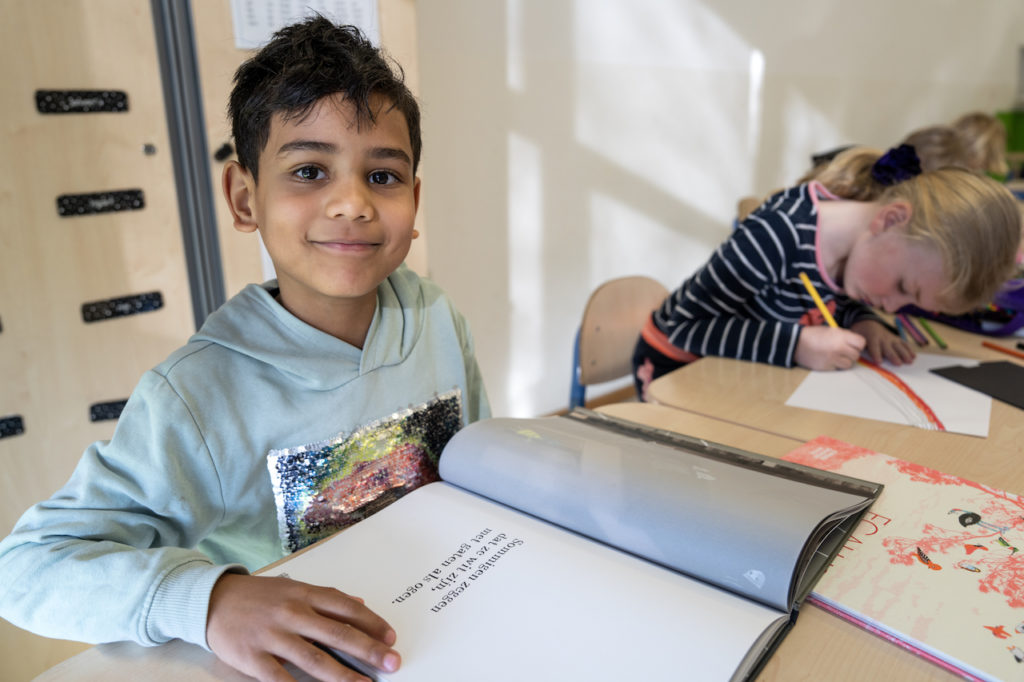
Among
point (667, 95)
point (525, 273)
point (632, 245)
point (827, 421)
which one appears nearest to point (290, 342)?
point (827, 421)

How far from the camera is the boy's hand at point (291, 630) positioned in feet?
1.45

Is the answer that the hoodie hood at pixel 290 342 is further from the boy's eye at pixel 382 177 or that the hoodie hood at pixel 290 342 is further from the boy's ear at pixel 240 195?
the boy's eye at pixel 382 177

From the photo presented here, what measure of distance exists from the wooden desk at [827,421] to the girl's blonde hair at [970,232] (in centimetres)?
18

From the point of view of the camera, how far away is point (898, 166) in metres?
1.23

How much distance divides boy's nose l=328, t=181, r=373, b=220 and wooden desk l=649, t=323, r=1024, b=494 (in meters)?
0.57

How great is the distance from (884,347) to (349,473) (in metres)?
0.98

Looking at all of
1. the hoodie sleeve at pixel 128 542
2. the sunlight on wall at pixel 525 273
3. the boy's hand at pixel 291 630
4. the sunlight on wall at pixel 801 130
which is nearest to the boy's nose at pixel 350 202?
the hoodie sleeve at pixel 128 542

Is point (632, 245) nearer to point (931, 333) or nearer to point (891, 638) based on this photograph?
point (931, 333)

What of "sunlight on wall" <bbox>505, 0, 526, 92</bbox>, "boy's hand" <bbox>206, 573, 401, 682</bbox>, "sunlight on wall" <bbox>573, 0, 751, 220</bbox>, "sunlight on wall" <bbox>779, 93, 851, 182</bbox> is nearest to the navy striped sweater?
"boy's hand" <bbox>206, 573, 401, 682</bbox>

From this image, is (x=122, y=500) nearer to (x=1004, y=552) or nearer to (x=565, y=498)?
(x=565, y=498)

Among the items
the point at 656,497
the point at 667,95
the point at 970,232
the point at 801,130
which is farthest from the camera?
the point at 801,130

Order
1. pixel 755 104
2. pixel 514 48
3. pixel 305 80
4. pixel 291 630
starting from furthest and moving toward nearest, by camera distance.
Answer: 1. pixel 755 104
2. pixel 514 48
3. pixel 305 80
4. pixel 291 630

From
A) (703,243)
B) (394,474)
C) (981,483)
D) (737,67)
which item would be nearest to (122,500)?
(394,474)

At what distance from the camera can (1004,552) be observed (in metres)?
0.58
